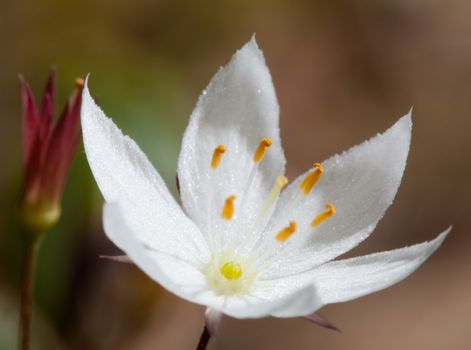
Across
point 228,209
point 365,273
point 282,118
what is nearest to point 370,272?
point 365,273

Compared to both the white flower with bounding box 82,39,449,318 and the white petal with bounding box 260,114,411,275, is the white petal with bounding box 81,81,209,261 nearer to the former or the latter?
the white flower with bounding box 82,39,449,318

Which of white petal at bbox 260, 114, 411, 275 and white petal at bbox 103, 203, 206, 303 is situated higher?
white petal at bbox 260, 114, 411, 275

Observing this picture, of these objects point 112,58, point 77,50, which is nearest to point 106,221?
point 112,58

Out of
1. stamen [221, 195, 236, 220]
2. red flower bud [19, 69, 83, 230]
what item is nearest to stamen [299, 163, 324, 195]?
stamen [221, 195, 236, 220]

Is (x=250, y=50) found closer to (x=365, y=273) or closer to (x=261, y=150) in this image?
(x=261, y=150)

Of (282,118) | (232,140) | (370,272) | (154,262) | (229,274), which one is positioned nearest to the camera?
(154,262)

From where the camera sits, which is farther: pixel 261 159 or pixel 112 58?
pixel 112 58

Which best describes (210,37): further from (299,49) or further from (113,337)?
(113,337)
